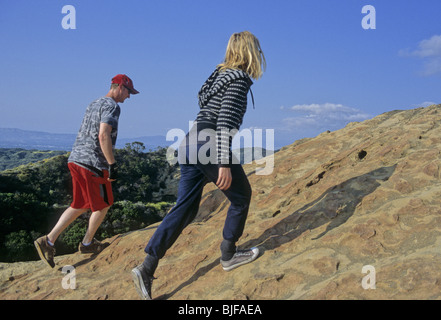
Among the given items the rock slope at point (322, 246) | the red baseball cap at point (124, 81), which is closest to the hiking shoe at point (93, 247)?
the rock slope at point (322, 246)

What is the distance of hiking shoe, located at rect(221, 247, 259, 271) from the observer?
3.83 meters

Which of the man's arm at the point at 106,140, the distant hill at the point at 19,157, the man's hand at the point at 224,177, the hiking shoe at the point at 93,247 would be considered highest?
the distant hill at the point at 19,157

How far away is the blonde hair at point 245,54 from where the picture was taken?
3.38m

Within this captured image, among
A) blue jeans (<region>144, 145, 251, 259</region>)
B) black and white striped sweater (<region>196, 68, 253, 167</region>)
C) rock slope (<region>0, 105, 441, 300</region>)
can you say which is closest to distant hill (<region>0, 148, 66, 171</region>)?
rock slope (<region>0, 105, 441, 300</region>)

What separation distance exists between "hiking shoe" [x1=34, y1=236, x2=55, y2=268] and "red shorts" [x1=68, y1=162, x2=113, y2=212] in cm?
62

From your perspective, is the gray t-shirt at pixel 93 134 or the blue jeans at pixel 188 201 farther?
the gray t-shirt at pixel 93 134

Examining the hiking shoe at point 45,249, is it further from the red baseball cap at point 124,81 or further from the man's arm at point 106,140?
the red baseball cap at point 124,81

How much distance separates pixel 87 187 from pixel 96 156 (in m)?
0.40

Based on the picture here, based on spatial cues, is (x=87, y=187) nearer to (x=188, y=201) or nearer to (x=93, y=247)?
(x=93, y=247)

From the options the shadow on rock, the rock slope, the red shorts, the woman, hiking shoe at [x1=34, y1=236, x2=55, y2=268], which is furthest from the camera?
hiking shoe at [x1=34, y1=236, x2=55, y2=268]

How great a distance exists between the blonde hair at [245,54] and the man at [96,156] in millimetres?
1620

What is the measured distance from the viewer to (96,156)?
4.47 meters

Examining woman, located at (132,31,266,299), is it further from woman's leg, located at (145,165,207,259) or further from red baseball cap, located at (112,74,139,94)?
red baseball cap, located at (112,74,139,94)

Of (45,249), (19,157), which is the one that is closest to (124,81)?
(45,249)
